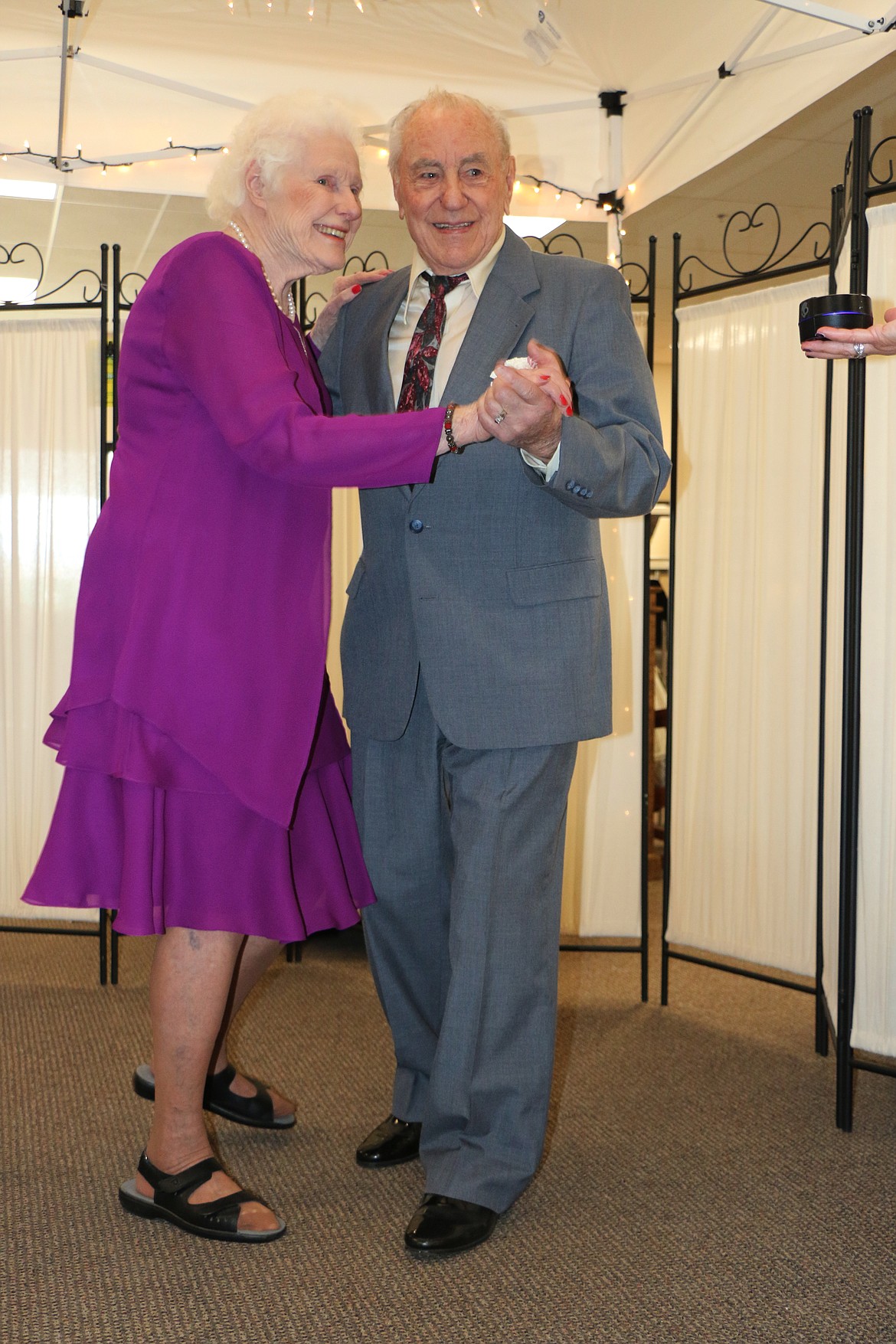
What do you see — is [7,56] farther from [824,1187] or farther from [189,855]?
[824,1187]

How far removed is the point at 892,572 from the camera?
7.82ft

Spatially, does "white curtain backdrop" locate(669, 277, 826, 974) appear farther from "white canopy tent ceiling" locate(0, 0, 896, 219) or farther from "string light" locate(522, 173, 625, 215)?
"string light" locate(522, 173, 625, 215)

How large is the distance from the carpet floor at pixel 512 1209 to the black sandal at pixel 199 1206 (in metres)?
0.03

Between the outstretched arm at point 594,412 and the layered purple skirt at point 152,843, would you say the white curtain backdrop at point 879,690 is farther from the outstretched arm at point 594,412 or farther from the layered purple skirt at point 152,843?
the layered purple skirt at point 152,843

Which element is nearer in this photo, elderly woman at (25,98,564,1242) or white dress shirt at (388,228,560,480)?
elderly woman at (25,98,564,1242)

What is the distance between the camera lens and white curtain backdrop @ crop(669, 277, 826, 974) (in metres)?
2.98

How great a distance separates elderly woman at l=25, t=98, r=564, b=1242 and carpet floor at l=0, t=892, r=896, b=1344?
15 cm

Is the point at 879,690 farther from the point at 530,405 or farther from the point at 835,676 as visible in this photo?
the point at 530,405

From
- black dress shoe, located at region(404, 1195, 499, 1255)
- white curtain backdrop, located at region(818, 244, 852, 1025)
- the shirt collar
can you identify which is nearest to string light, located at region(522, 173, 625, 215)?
white curtain backdrop, located at region(818, 244, 852, 1025)

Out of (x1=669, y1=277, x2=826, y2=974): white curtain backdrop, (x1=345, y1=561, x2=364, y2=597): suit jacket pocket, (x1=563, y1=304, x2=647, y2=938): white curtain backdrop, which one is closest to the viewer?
(x1=345, y1=561, x2=364, y2=597): suit jacket pocket

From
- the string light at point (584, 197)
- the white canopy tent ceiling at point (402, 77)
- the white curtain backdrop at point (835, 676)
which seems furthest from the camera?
the string light at point (584, 197)

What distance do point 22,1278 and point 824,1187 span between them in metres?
1.31

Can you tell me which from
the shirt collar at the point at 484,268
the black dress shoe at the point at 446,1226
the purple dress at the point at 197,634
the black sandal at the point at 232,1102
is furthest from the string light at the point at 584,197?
the black dress shoe at the point at 446,1226

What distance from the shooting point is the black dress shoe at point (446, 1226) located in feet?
5.74
